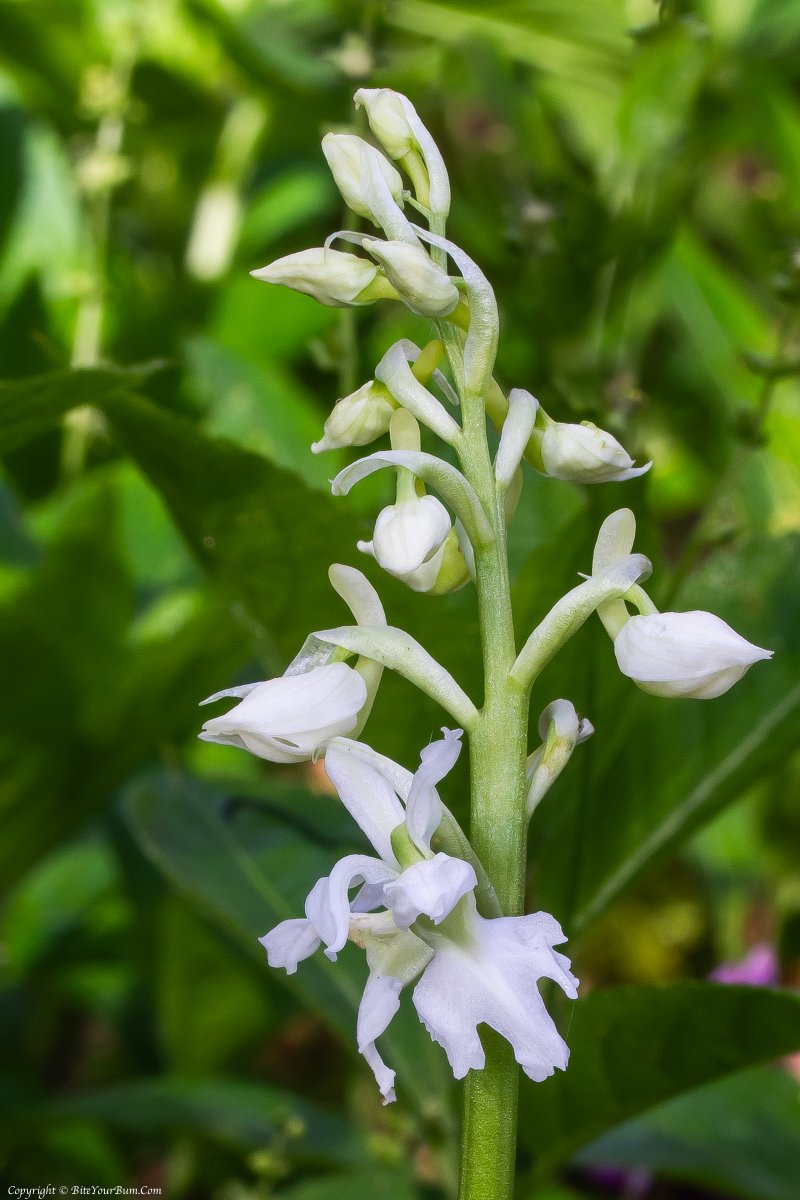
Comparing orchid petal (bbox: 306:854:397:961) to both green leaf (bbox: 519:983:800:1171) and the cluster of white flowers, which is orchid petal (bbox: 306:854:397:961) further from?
green leaf (bbox: 519:983:800:1171)

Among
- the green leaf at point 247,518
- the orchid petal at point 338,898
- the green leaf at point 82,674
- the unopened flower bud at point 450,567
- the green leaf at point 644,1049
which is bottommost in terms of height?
the green leaf at point 82,674

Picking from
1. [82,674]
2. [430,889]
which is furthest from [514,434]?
[82,674]

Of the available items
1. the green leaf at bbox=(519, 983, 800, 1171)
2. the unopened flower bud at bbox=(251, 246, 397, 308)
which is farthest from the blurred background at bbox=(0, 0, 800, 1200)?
the unopened flower bud at bbox=(251, 246, 397, 308)

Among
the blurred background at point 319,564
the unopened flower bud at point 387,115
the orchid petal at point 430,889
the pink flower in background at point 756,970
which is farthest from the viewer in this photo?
the pink flower in background at point 756,970

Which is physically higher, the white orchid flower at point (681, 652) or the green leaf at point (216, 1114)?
the white orchid flower at point (681, 652)

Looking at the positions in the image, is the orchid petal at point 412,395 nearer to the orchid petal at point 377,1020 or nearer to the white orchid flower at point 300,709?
the white orchid flower at point 300,709

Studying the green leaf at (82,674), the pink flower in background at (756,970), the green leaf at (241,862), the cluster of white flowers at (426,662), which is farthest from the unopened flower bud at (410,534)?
the pink flower in background at (756,970)

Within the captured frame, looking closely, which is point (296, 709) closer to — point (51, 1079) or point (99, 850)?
point (99, 850)

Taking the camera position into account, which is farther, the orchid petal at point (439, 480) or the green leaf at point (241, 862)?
the green leaf at point (241, 862)

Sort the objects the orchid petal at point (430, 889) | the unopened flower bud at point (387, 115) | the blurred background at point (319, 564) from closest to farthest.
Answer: the orchid petal at point (430, 889) < the unopened flower bud at point (387, 115) < the blurred background at point (319, 564)
